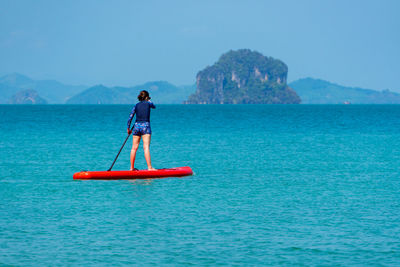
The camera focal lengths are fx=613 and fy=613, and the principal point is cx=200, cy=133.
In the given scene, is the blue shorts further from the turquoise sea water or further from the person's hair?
the turquoise sea water

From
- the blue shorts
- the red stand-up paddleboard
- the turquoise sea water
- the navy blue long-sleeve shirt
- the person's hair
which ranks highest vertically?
the person's hair

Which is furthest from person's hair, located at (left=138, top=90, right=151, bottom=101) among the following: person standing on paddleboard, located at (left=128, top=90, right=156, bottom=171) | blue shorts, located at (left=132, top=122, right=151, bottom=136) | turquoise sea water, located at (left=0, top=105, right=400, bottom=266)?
turquoise sea water, located at (left=0, top=105, right=400, bottom=266)

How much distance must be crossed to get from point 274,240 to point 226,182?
7.43m

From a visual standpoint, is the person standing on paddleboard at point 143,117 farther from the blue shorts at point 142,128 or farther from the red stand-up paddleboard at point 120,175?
the red stand-up paddleboard at point 120,175

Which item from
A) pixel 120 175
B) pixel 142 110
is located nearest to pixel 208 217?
pixel 120 175

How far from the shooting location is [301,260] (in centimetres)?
945

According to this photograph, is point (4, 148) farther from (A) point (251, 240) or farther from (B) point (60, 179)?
(A) point (251, 240)

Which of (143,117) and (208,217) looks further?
(143,117)

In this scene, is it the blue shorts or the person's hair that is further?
the blue shorts

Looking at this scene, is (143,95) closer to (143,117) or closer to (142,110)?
(142,110)

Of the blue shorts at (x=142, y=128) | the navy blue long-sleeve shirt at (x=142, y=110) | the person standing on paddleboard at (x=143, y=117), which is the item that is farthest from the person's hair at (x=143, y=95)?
the blue shorts at (x=142, y=128)

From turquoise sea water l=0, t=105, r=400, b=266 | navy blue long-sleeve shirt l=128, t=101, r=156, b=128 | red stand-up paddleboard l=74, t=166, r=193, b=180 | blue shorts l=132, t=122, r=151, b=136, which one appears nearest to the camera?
turquoise sea water l=0, t=105, r=400, b=266

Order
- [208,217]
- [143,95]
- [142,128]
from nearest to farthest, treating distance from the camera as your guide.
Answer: [208,217], [143,95], [142,128]

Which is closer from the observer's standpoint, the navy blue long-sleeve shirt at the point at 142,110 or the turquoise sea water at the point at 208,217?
the turquoise sea water at the point at 208,217
